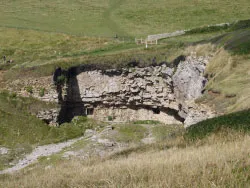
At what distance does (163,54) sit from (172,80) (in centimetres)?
322

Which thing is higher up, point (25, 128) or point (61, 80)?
point (61, 80)

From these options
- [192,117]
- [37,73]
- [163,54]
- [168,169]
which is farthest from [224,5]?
[168,169]

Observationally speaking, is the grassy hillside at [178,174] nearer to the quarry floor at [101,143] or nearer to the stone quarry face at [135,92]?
the quarry floor at [101,143]

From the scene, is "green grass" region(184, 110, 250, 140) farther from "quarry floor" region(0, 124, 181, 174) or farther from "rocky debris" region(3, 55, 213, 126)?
"rocky debris" region(3, 55, 213, 126)

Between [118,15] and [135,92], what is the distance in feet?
126

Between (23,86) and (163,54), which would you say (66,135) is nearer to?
(23,86)

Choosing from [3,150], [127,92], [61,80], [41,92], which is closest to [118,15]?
[61,80]

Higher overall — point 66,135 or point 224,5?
point 224,5

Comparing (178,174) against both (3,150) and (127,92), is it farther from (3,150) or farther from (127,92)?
(127,92)

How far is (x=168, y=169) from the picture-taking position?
9.54 m

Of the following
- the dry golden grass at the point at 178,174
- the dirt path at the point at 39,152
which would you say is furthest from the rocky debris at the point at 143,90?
the dry golden grass at the point at 178,174

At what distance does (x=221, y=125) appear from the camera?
632 inches

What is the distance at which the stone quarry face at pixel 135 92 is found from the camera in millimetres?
32219

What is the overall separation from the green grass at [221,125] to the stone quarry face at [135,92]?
1382cm
